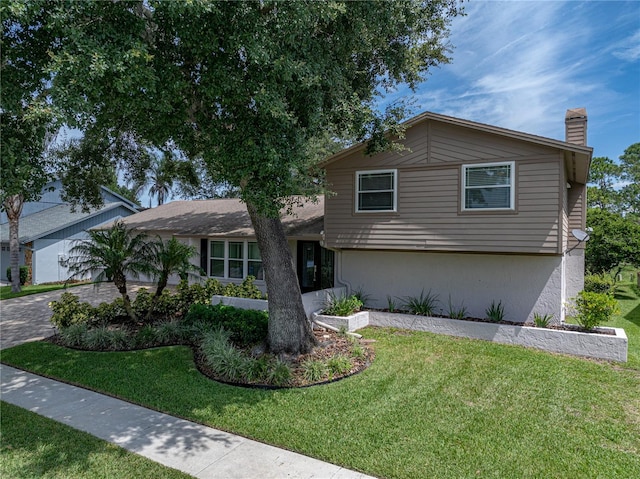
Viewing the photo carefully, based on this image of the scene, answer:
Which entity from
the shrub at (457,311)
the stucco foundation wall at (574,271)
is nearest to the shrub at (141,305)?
the shrub at (457,311)

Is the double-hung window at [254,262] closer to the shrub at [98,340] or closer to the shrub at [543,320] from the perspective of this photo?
the shrub at [98,340]

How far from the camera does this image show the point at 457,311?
405 inches

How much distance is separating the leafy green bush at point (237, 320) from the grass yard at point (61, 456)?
12.8 ft

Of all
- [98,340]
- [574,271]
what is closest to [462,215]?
[574,271]

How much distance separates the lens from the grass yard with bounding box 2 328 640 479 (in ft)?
→ 13.7

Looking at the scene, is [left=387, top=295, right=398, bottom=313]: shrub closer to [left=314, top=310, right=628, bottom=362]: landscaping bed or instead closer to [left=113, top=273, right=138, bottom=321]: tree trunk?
Answer: [left=314, top=310, right=628, bottom=362]: landscaping bed

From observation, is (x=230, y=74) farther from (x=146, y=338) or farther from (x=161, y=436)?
(x=146, y=338)

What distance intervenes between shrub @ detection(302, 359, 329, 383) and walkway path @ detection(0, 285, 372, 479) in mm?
2040

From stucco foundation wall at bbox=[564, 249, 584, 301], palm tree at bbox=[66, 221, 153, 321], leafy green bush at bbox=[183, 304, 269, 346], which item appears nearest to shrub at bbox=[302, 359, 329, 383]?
leafy green bush at bbox=[183, 304, 269, 346]

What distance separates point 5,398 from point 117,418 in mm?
2273

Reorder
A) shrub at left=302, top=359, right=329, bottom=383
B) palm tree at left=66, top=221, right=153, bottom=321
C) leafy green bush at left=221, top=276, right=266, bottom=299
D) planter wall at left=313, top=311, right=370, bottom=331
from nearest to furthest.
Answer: shrub at left=302, top=359, right=329, bottom=383 → palm tree at left=66, top=221, right=153, bottom=321 → planter wall at left=313, top=311, right=370, bottom=331 → leafy green bush at left=221, top=276, right=266, bottom=299

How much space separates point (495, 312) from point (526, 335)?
3.69ft

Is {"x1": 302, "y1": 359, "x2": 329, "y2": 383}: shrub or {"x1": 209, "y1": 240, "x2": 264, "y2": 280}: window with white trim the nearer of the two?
{"x1": 302, "y1": 359, "x2": 329, "y2": 383}: shrub

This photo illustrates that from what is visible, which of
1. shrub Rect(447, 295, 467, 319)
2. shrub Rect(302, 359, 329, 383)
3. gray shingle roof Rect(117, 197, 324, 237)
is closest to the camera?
shrub Rect(302, 359, 329, 383)
